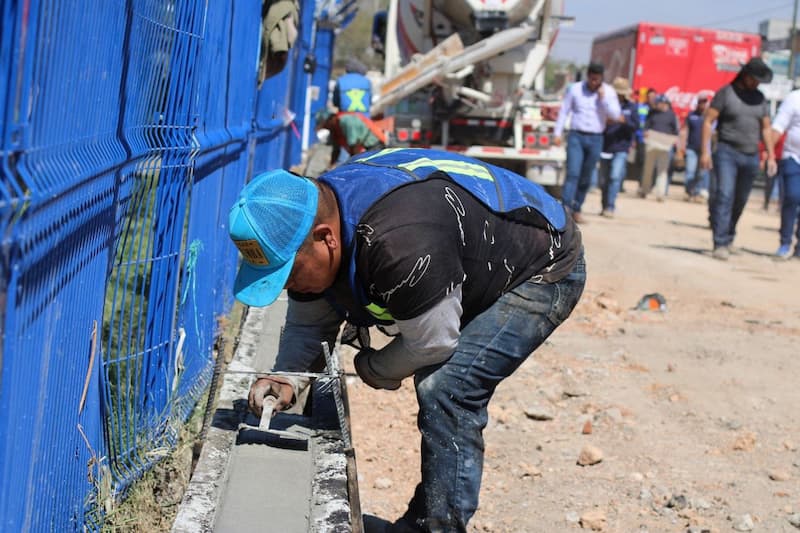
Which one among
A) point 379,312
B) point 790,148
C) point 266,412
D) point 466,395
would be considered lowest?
point 266,412

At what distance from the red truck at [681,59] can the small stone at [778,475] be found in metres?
23.8

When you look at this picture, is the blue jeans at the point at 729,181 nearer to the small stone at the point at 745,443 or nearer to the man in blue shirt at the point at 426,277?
the small stone at the point at 745,443

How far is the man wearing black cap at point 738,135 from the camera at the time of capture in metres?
11.7

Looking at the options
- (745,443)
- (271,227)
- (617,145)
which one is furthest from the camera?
(617,145)

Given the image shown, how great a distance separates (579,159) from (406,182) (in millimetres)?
11106

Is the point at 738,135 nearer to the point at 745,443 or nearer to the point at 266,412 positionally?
the point at 745,443

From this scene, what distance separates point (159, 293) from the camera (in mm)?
4359

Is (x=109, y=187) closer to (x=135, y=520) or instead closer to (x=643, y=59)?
(x=135, y=520)

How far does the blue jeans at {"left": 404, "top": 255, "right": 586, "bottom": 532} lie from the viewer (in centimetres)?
362

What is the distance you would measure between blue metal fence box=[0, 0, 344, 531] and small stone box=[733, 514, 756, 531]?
241cm

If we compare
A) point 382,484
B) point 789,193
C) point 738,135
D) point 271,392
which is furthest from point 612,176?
point 271,392

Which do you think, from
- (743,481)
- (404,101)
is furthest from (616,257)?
(743,481)

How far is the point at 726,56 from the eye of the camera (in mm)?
28656

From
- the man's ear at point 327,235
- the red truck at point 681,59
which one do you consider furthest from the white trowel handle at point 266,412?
the red truck at point 681,59
